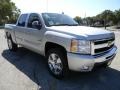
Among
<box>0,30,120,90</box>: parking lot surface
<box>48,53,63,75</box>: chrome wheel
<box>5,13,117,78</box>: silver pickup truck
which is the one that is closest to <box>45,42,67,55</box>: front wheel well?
<box>5,13,117,78</box>: silver pickup truck

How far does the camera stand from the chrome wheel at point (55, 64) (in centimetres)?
509

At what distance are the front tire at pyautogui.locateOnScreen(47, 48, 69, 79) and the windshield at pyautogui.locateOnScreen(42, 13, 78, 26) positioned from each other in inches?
41.3

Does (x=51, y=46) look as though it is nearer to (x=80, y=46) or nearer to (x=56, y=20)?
(x=56, y=20)

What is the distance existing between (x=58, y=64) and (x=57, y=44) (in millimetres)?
544

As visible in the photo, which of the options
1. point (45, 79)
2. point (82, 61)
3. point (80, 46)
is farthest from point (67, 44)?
point (45, 79)

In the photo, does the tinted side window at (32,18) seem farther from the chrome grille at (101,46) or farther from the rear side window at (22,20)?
the chrome grille at (101,46)

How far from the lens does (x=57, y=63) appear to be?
5184 millimetres

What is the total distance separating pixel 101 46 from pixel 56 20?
6.62 feet

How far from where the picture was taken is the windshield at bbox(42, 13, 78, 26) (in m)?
5.94

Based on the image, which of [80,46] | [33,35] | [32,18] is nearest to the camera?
[80,46]

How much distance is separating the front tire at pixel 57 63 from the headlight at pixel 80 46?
438 mm

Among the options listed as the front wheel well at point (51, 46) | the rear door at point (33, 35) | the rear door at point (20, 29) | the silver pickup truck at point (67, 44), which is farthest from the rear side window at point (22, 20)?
the front wheel well at point (51, 46)

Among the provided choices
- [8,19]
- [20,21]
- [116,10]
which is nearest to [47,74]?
[20,21]

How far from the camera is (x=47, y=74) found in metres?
5.67
